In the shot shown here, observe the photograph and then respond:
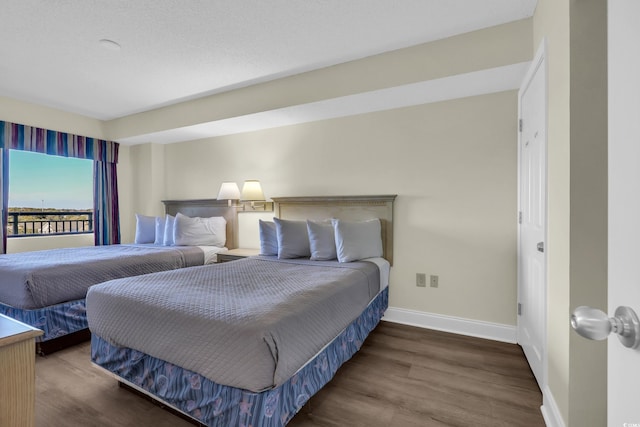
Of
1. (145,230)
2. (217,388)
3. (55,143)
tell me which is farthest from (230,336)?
(55,143)

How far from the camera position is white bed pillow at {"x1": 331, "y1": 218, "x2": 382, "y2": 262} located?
2777mm

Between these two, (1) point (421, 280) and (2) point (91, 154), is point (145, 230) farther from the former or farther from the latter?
(1) point (421, 280)

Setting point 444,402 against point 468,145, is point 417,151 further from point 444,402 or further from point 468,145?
point 444,402

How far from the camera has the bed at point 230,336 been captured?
1.30 metres

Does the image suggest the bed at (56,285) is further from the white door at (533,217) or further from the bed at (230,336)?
the white door at (533,217)

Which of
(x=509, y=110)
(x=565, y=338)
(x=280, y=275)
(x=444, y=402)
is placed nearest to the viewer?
(x=565, y=338)

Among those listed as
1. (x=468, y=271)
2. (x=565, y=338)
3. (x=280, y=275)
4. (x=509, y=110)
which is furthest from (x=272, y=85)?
(x=565, y=338)

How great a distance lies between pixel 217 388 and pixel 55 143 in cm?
435

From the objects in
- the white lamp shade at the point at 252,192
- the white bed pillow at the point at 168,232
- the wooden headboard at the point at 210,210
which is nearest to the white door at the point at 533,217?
the white lamp shade at the point at 252,192

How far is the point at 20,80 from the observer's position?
309 centimetres

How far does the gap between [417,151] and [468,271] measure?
123 cm
